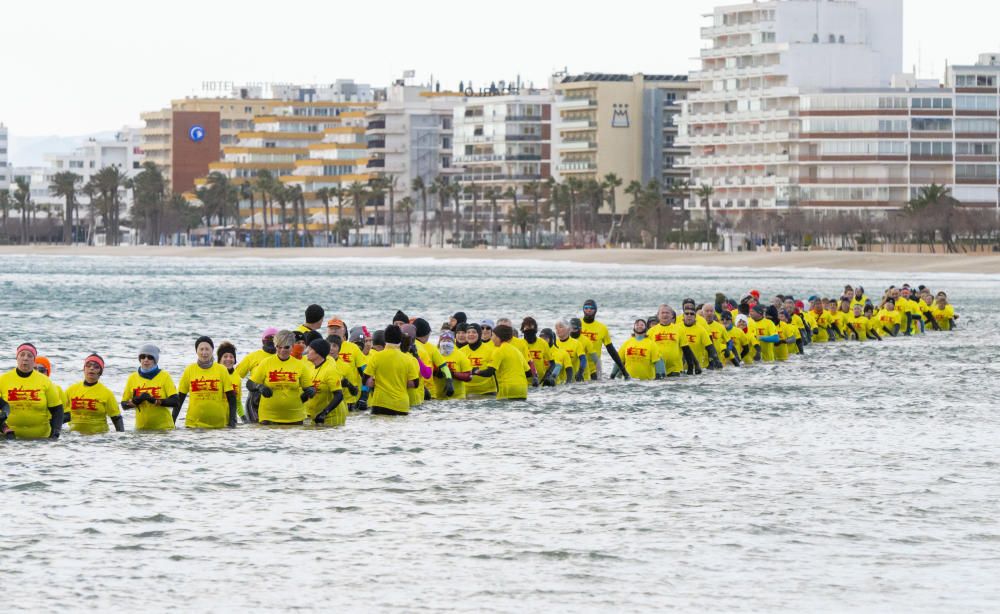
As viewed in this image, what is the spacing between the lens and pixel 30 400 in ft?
73.0

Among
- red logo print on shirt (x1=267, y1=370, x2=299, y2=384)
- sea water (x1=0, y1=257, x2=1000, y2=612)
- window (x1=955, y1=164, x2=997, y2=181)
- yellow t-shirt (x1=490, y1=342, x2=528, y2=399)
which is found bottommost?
sea water (x1=0, y1=257, x2=1000, y2=612)

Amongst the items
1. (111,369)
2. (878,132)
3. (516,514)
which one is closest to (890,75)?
(878,132)

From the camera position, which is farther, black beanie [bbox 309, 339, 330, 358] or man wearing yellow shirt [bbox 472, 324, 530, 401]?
man wearing yellow shirt [bbox 472, 324, 530, 401]

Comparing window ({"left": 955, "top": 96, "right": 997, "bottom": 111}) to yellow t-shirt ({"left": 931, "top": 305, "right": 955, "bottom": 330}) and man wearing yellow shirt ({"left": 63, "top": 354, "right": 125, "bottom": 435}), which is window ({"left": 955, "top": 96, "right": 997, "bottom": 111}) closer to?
yellow t-shirt ({"left": 931, "top": 305, "right": 955, "bottom": 330})

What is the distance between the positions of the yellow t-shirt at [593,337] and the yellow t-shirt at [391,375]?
5936 mm

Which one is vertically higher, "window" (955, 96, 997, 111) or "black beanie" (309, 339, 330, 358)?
"window" (955, 96, 997, 111)

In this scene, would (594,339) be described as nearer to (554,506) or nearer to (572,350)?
(572,350)

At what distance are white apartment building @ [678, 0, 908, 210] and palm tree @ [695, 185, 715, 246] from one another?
139 centimetres

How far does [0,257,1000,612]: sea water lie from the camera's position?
1590cm

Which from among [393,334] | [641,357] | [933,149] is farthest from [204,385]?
[933,149]

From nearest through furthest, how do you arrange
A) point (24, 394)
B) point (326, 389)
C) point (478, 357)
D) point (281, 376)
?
point (24, 394), point (281, 376), point (326, 389), point (478, 357)

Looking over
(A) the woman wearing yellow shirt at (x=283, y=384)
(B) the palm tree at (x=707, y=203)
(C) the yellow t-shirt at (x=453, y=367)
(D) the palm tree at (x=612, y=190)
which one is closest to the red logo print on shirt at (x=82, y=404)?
(A) the woman wearing yellow shirt at (x=283, y=384)

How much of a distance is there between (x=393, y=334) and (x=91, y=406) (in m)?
3.57

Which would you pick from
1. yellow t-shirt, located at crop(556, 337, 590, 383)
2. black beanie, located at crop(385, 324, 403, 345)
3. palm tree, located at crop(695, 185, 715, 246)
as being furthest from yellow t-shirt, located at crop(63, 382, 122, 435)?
palm tree, located at crop(695, 185, 715, 246)
